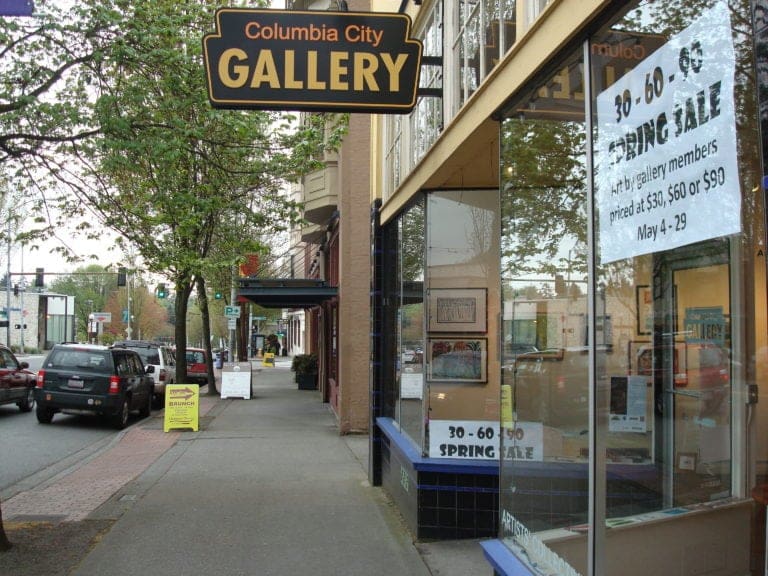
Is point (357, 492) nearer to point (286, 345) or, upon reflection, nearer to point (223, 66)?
point (223, 66)

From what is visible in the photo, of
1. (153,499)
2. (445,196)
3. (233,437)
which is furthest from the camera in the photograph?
(233,437)

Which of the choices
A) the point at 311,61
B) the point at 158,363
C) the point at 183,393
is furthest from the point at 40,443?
the point at 311,61

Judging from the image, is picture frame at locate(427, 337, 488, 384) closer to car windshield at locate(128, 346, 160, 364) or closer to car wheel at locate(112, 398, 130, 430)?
car wheel at locate(112, 398, 130, 430)

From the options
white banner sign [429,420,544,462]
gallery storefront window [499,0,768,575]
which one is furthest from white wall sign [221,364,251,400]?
gallery storefront window [499,0,768,575]

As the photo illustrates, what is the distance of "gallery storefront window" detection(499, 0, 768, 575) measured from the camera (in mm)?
2512

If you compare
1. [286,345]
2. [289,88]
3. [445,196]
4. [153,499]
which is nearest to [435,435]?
[445,196]

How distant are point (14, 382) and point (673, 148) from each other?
59.5ft

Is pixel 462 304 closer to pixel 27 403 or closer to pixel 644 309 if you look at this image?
pixel 644 309

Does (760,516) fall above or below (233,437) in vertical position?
above

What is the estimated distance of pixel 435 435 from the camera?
252 inches

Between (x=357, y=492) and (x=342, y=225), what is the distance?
20.6 ft

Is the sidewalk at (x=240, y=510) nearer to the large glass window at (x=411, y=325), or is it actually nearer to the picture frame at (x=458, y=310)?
the large glass window at (x=411, y=325)

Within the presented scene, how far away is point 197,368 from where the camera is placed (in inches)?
1158

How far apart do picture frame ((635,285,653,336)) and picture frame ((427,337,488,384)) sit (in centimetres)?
Result: 316
